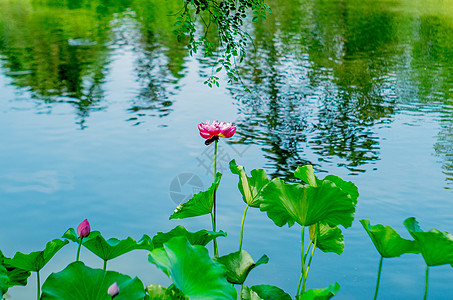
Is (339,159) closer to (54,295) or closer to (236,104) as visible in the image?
(236,104)

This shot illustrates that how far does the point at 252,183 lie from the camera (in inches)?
74.3

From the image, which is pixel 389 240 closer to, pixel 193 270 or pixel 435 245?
pixel 435 245

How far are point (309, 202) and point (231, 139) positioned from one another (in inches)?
169

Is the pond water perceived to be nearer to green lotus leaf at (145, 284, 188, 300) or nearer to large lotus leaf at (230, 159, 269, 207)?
large lotus leaf at (230, 159, 269, 207)

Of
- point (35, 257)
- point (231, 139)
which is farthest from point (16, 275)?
point (231, 139)

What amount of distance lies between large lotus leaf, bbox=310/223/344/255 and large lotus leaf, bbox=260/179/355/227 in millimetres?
161

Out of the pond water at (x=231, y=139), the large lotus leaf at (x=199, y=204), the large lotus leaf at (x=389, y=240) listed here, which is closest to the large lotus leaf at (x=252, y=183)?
the large lotus leaf at (x=199, y=204)

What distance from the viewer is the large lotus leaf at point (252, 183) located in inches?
73.4

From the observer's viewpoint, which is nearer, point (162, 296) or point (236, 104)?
point (162, 296)

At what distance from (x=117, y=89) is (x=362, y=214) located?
4.84 meters

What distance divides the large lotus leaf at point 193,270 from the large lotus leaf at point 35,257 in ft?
1.40

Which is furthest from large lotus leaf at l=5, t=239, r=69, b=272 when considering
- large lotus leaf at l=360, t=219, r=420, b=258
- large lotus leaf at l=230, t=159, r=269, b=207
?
large lotus leaf at l=360, t=219, r=420, b=258

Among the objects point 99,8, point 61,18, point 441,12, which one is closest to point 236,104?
point 61,18

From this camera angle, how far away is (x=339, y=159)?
5.22 m
